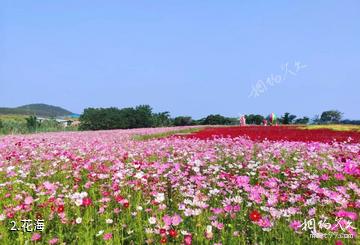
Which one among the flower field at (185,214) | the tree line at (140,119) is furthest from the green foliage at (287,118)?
the flower field at (185,214)

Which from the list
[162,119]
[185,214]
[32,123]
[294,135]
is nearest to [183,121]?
[162,119]

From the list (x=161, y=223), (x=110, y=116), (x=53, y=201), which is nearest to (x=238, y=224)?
(x=161, y=223)

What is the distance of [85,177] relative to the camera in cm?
752

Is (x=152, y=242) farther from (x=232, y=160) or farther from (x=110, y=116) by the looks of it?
(x=110, y=116)

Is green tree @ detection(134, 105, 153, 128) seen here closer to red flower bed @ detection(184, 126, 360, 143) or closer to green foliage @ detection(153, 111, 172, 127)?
green foliage @ detection(153, 111, 172, 127)

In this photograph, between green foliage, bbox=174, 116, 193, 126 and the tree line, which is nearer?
the tree line

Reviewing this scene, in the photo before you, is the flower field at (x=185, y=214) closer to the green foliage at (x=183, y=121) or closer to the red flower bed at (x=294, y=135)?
the red flower bed at (x=294, y=135)

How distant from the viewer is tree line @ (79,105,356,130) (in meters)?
42.8

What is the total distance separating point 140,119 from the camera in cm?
4581

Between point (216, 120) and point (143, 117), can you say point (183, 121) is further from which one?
point (143, 117)

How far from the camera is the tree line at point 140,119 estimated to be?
140 feet

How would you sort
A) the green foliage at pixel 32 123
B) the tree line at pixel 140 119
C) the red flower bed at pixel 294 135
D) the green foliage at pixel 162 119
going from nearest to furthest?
the red flower bed at pixel 294 135
the green foliage at pixel 32 123
the tree line at pixel 140 119
the green foliage at pixel 162 119

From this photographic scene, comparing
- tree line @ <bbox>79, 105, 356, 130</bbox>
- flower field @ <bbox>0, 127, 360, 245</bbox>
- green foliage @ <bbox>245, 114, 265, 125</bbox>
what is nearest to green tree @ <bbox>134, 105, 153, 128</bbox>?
tree line @ <bbox>79, 105, 356, 130</bbox>

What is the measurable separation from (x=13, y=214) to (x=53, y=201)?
0.50 m
